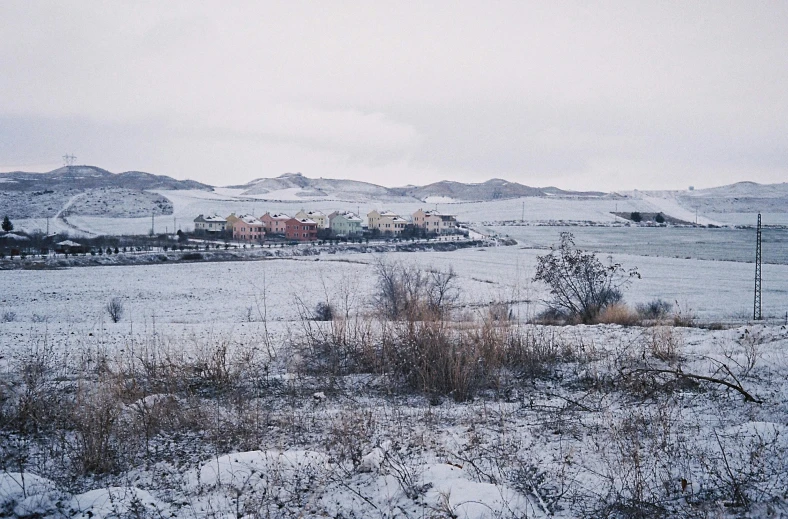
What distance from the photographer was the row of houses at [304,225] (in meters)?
80.6

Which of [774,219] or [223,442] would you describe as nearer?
[223,442]

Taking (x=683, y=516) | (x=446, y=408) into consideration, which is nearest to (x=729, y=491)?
(x=683, y=516)

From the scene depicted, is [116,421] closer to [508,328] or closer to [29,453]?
[29,453]

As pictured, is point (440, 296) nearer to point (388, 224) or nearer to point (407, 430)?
point (407, 430)

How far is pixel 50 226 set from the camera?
272ft

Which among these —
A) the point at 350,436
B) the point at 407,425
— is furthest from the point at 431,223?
the point at 350,436

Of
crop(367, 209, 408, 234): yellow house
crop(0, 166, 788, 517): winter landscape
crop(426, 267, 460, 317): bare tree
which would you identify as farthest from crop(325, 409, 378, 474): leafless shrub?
crop(367, 209, 408, 234): yellow house

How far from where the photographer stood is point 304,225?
8069 centimetres

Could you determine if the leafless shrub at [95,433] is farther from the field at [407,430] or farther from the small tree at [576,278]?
the small tree at [576,278]

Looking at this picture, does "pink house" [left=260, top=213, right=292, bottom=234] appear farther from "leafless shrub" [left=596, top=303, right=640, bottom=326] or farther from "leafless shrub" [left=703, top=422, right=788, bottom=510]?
"leafless shrub" [left=703, top=422, right=788, bottom=510]

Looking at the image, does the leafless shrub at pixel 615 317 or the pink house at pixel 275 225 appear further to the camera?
the pink house at pixel 275 225

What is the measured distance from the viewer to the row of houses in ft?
264

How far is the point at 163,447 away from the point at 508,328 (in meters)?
4.81

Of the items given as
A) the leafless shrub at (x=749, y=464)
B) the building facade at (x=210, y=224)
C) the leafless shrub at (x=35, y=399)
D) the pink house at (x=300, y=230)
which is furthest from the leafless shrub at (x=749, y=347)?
the building facade at (x=210, y=224)
